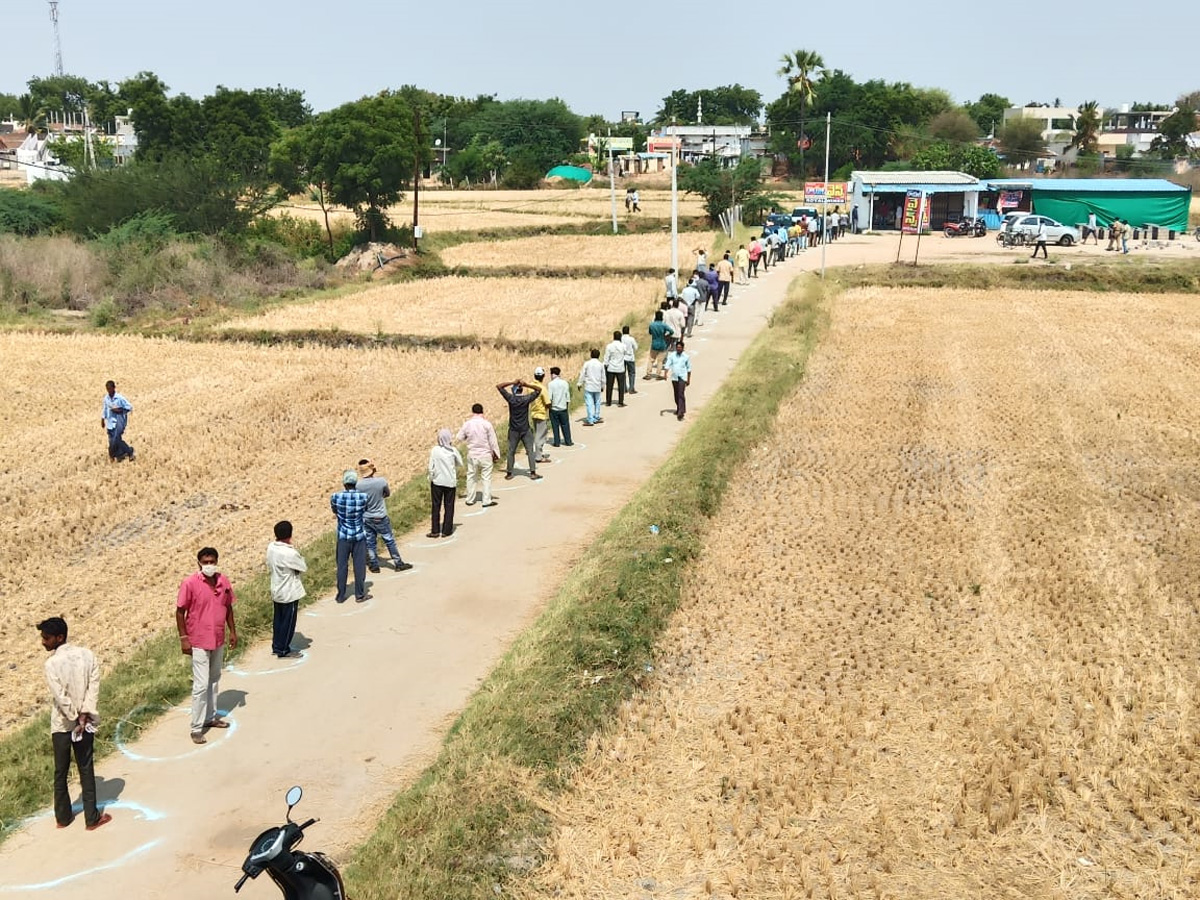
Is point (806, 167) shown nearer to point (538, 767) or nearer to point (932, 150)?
point (932, 150)

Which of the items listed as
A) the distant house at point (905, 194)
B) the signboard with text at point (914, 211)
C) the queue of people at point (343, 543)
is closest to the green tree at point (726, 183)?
the distant house at point (905, 194)

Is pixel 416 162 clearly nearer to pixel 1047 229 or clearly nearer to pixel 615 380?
pixel 1047 229

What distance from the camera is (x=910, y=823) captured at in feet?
25.9

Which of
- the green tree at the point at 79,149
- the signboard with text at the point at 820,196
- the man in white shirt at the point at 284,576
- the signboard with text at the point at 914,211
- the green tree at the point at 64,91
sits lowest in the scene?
the man in white shirt at the point at 284,576

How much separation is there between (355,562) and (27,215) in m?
45.4

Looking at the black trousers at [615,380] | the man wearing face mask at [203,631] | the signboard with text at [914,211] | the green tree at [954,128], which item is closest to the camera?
the man wearing face mask at [203,631]

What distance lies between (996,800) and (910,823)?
2.64 feet

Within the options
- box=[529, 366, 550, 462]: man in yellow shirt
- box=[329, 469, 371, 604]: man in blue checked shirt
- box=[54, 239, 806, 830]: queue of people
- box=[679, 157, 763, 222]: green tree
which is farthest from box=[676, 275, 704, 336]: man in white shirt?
box=[679, 157, 763, 222]: green tree

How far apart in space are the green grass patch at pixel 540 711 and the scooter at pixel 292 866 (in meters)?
1.43

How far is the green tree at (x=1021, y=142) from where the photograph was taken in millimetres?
110188

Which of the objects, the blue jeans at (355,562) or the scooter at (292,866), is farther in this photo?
the blue jeans at (355,562)

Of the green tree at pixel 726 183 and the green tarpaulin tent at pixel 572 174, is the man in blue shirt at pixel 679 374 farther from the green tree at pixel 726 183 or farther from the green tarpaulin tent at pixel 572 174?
the green tarpaulin tent at pixel 572 174

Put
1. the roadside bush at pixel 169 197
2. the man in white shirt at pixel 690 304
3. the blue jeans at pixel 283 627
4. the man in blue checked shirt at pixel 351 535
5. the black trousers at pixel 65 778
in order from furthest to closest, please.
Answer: the roadside bush at pixel 169 197
the man in white shirt at pixel 690 304
the man in blue checked shirt at pixel 351 535
the blue jeans at pixel 283 627
the black trousers at pixel 65 778

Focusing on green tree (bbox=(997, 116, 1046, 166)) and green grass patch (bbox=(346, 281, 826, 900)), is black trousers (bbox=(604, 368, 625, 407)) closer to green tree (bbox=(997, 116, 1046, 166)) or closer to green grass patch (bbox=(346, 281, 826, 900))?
green grass patch (bbox=(346, 281, 826, 900))
